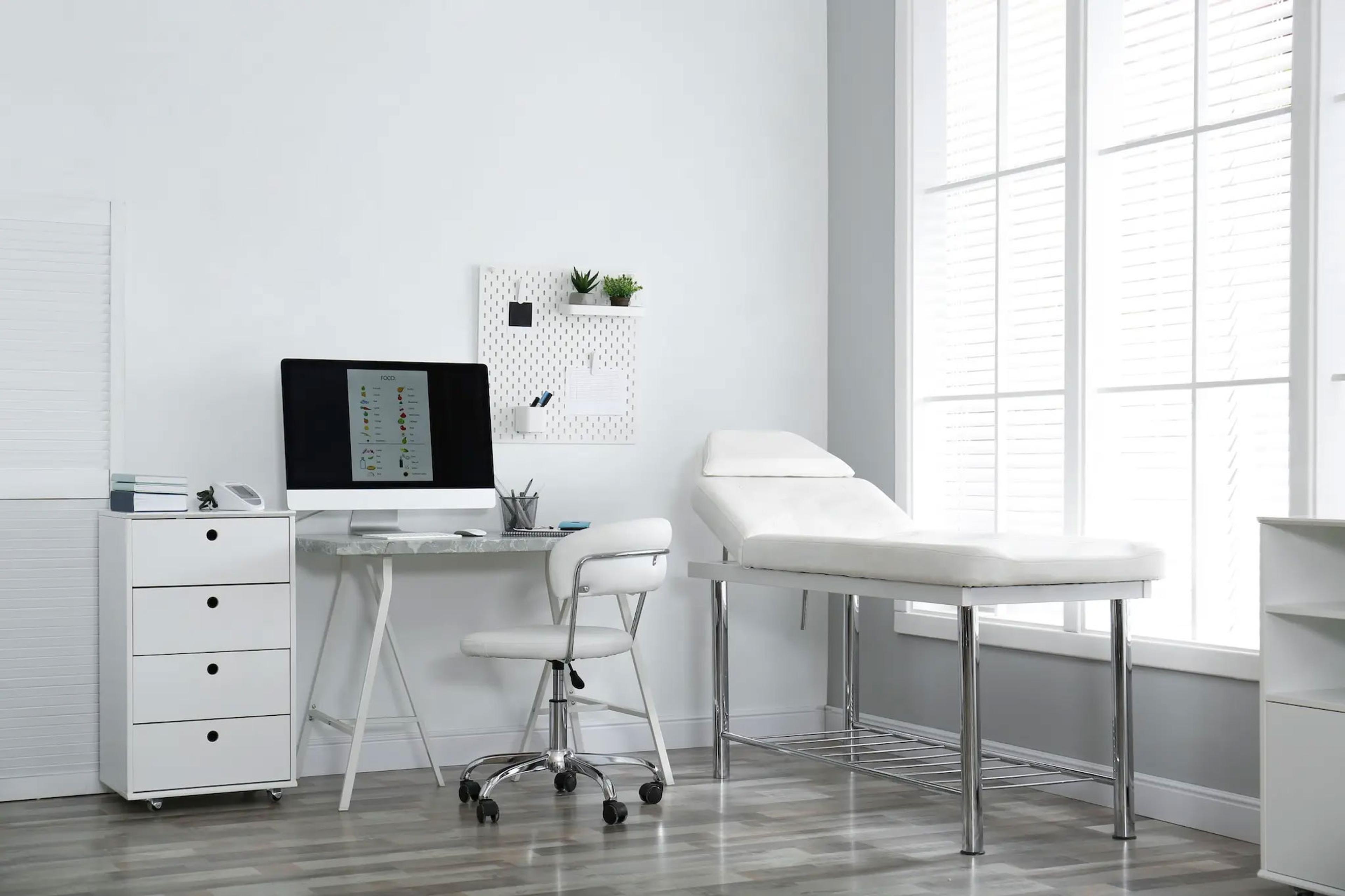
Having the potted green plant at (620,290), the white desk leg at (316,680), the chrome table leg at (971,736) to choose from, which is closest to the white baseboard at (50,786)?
the white desk leg at (316,680)

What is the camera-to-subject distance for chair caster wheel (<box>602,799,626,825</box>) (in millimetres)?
3457

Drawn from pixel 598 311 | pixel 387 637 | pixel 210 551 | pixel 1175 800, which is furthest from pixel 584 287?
pixel 1175 800

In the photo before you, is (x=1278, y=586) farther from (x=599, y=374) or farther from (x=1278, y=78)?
(x=599, y=374)

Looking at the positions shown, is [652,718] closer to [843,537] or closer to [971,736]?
Answer: [843,537]

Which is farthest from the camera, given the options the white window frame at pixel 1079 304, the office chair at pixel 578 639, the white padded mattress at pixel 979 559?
the office chair at pixel 578 639

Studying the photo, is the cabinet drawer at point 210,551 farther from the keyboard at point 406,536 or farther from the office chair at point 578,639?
the office chair at point 578,639

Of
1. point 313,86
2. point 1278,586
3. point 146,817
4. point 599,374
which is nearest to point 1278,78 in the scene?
point 1278,586

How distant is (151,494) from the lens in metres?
3.67

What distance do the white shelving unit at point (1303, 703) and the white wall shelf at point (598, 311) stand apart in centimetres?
220

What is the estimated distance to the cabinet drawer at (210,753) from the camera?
3.59 metres

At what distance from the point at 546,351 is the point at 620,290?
1.03ft

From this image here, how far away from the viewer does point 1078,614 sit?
390 cm

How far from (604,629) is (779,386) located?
1.46 m

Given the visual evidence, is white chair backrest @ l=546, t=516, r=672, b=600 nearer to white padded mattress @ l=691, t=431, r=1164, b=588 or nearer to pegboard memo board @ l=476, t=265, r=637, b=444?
white padded mattress @ l=691, t=431, r=1164, b=588
